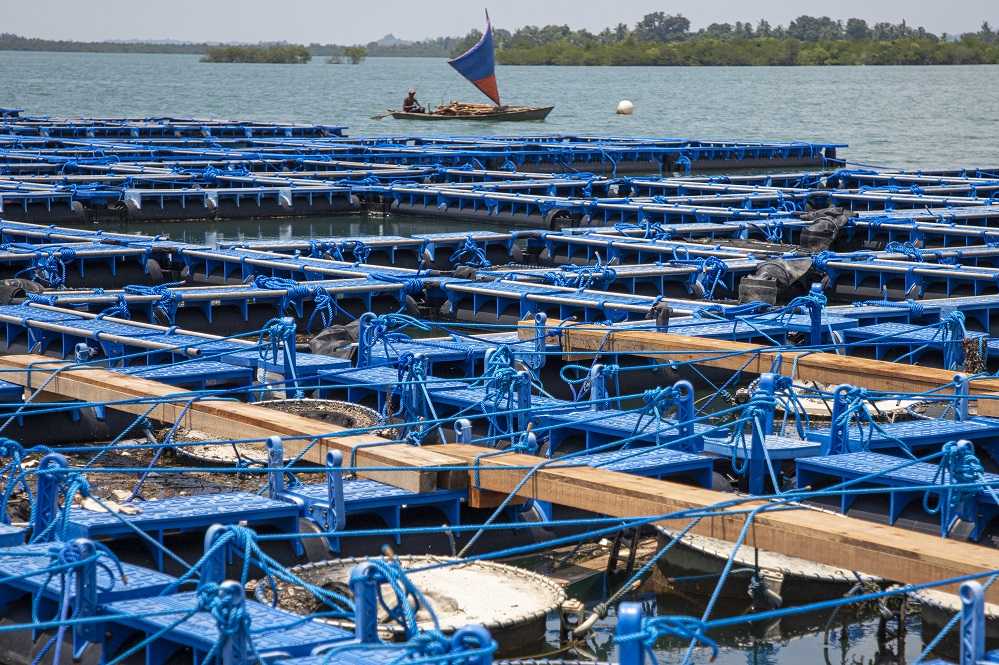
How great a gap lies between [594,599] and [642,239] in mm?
17153

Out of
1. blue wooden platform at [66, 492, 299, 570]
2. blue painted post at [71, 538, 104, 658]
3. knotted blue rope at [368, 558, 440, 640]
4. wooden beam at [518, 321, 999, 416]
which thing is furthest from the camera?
wooden beam at [518, 321, 999, 416]

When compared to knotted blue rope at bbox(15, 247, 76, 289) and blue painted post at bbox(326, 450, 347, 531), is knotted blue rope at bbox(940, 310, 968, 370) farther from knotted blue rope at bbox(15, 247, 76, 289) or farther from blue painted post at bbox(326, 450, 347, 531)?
knotted blue rope at bbox(15, 247, 76, 289)

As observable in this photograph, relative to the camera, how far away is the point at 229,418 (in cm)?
1292

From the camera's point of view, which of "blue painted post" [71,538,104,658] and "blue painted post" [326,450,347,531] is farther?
"blue painted post" [326,450,347,531]

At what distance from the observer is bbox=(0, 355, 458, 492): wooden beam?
11.7 m

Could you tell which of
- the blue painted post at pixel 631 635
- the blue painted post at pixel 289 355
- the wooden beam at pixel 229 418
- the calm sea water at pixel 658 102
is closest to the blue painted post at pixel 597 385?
the wooden beam at pixel 229 418

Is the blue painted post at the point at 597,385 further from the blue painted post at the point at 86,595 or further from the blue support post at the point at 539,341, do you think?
the blue painted post at the point at 86,595

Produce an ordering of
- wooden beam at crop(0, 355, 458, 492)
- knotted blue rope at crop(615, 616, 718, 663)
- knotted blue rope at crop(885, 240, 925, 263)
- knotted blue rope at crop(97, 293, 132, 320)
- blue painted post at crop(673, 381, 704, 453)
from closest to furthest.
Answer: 1. knotted blue rope at crop(615, 616, 718, 663)
2. wooden beam at crop(0, 355, 458, 492)
3. blue painted post at crop(673, 381, 704, 453)
4. knotted blue rope at crop(97, 293, 132, 320)
5. knotted blue rope at crop(885, 240, 925, 263)

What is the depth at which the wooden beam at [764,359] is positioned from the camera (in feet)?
48.0

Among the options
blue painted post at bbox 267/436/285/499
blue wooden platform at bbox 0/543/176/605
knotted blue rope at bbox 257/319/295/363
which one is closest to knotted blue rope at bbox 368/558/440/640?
blue wooden platform at bbox 0/543/176/605

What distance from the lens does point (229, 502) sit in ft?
36.9

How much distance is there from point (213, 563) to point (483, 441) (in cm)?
555

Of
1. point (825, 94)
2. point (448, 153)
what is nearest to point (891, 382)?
point (448, 153)

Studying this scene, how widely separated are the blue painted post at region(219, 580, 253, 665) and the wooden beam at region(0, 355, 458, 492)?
3.33m
